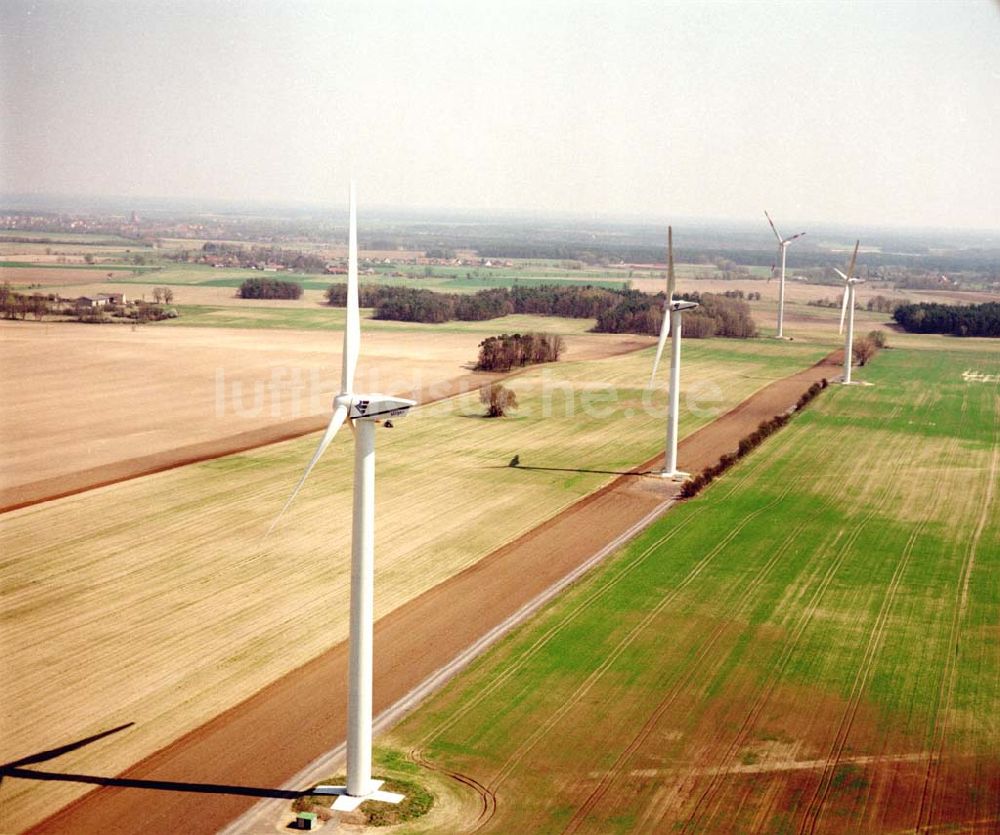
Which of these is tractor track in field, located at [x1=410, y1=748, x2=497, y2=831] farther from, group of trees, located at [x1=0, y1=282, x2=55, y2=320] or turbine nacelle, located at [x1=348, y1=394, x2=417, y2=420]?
group of trees, located at [x1=0, y1=282, x2=55, y2=320]

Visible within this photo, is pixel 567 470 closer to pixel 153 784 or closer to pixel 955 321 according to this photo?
pixel 153 784

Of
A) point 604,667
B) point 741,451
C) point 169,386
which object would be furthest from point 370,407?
point 169,386

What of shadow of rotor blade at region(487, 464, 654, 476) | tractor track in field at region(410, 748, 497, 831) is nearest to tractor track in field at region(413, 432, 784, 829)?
tractor track in field at region(410, 748, 497, 831)

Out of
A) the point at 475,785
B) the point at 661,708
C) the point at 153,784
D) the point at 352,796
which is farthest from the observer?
the point at 661,708

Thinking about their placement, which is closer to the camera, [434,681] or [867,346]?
[434,681]

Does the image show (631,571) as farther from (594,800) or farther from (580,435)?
(580,435)

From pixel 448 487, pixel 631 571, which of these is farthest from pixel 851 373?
pixel 631 571
